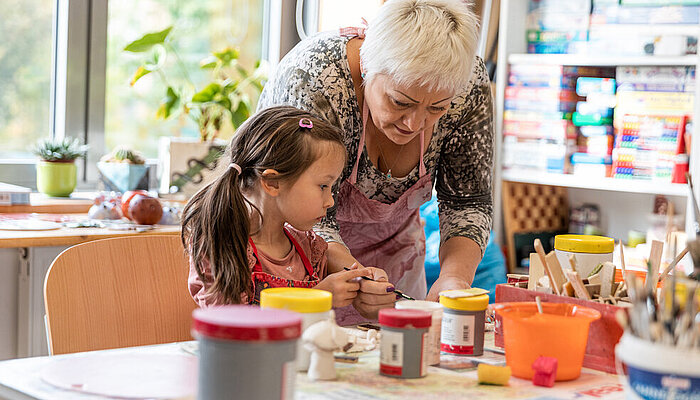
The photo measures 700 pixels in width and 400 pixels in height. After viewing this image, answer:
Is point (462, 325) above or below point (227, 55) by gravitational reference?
below

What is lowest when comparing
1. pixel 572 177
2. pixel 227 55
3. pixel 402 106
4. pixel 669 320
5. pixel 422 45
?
pixel 669 320

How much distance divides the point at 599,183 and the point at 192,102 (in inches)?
56.8

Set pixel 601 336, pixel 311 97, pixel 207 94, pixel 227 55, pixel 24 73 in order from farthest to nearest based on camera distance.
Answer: pixel 227 55 < pixel 207 94 < pixel 24 73 < pixel 311 97 < pixel 601 336

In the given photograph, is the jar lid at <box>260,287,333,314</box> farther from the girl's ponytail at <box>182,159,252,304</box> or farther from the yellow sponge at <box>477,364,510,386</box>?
the girl's ponytail at <box>182,159,252,304</box>

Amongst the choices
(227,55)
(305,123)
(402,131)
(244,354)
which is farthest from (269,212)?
(227,55)

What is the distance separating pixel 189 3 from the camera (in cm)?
318

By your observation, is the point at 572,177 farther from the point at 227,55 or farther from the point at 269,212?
the point at 269,212

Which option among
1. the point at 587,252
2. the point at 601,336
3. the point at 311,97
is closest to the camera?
the point at 601,336

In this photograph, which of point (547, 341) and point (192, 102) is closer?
point (547, 341)

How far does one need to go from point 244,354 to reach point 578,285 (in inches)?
21.5

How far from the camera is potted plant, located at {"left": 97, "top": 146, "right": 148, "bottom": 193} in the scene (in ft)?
8.90

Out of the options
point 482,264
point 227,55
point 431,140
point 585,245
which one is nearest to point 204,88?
point 227,55

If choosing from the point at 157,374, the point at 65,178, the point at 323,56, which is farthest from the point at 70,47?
the point at 157,374

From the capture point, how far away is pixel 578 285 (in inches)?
45.2
